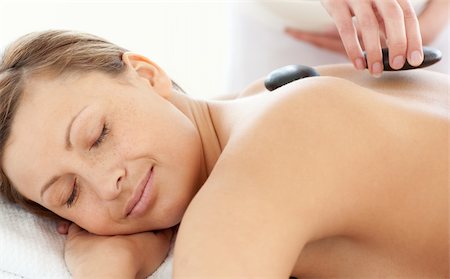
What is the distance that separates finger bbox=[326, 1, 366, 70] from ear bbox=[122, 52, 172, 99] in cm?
34

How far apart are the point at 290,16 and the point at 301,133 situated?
0.79 m

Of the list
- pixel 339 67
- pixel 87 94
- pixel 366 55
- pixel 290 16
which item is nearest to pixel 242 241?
pixel 87 94

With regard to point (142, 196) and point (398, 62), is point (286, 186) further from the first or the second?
point (398, 62)

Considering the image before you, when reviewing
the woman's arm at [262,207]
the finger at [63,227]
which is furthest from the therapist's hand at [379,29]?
the finger at [63,227]

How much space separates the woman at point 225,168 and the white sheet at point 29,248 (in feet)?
0.07

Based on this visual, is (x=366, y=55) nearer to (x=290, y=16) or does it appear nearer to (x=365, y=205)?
(x=365, y=205)

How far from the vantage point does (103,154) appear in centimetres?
93

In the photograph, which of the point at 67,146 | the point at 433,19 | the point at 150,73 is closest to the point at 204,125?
the point at 150,73

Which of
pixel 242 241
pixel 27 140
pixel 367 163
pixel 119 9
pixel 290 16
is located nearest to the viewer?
pixel 242 241

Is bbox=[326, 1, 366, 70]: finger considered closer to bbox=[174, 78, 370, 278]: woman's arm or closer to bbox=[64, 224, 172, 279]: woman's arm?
bbox=[174, 78, 370, 278]: woman's arm

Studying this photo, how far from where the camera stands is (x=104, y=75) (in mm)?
1015

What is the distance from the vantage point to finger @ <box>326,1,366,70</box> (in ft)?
3.70

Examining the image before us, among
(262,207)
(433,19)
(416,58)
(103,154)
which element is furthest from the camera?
(433,19)

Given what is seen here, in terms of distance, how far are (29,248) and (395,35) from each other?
728 mm
